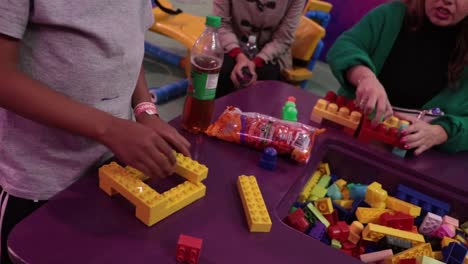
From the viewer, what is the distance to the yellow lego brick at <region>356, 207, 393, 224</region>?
2.71ft

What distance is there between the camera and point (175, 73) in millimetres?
2623

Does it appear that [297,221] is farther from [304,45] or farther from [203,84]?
[304,45]

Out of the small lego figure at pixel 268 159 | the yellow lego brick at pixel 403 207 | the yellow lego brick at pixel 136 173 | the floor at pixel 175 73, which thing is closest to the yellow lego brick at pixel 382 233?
the yellow lego brick at pixel 403 207

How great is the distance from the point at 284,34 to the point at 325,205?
1155mm

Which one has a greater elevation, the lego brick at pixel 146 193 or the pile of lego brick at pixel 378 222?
the lego brick at pixel 146 193

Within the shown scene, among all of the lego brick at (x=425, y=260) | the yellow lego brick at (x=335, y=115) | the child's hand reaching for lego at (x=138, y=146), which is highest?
the child's hand reaching for lego at (x=138, y=146)

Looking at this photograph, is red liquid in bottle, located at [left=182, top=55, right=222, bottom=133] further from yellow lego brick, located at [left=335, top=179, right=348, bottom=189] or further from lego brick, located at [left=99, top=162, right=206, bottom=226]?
yellow lego brick, located at [left=335, top=179, right=348, bottom=189]

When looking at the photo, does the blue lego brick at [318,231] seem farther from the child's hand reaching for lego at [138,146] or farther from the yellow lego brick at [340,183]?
the child's hand reaching for lego at [138,146]

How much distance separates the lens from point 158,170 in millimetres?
607

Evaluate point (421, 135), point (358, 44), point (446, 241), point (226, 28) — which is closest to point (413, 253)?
point (446, 241)

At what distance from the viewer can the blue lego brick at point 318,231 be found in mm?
771

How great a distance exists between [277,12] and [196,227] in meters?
1.33

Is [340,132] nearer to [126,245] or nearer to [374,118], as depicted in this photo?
[374,118]

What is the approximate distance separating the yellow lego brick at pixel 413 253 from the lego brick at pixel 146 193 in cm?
34
